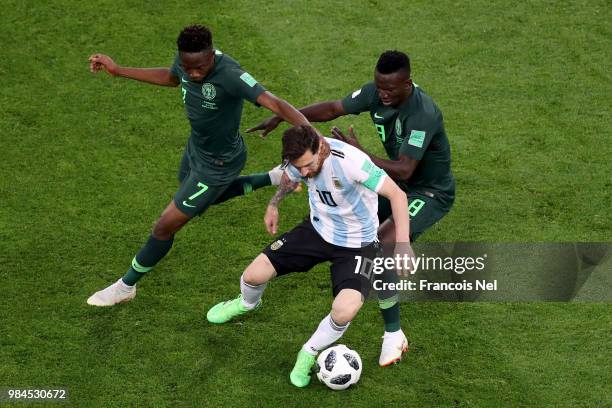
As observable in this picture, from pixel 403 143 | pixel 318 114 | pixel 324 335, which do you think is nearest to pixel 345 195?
pixel 403 143

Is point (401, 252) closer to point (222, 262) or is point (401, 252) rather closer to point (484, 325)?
point (484, 325)

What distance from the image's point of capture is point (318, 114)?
378 inches

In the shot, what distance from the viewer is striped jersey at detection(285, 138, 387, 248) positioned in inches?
314

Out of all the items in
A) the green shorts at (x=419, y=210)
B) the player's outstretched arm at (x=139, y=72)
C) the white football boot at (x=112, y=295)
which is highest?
the player's outstretched arm at (x=139, y=72)

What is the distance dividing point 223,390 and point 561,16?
785 cm

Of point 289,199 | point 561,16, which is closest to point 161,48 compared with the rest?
point 289,199

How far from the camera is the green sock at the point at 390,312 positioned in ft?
28.8

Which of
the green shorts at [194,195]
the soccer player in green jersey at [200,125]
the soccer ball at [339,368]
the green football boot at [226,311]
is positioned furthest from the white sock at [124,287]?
the soccer ball at [339,368]

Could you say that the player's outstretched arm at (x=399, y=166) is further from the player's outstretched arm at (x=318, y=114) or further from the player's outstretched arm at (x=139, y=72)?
the player's outstretched arm at (x=139, y=72)

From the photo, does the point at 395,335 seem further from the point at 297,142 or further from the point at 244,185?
the point at 244,185

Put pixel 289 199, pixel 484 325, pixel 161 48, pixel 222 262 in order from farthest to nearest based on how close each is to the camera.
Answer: pixel 161 48 → pixel 289 199 → pixel 222 262 → pixel 484 325

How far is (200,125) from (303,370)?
2.31 m

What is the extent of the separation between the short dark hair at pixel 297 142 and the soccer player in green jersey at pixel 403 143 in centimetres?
69

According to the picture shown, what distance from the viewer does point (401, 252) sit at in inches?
310
